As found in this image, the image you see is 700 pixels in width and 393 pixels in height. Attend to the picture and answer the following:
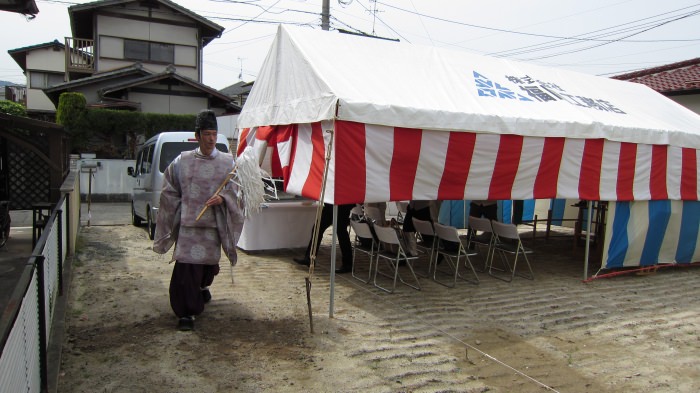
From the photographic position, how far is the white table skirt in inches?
277

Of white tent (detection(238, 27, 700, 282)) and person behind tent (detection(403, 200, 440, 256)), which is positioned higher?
white tent (detection(238, 27, 700, 282))

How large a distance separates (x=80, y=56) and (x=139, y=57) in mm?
2499

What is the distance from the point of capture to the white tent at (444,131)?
468 centimetres

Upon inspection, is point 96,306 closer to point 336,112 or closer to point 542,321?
point 336,112

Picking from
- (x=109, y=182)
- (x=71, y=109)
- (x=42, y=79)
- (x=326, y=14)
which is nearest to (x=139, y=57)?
(x=71, y=109)

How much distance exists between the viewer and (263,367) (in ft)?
11.3

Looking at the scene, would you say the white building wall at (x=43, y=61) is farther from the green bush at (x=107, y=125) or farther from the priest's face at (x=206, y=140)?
the priest's face at (x=206, y=140)

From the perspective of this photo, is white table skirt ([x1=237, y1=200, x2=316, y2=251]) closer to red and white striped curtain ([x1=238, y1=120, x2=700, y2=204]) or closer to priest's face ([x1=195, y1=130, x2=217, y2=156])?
red and white striped curtain ([x1=238, y1=120, x2=700, y2=204])

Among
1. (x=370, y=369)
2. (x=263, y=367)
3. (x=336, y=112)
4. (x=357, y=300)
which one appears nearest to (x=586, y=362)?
(x=370, y=369)

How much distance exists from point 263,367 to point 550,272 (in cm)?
487

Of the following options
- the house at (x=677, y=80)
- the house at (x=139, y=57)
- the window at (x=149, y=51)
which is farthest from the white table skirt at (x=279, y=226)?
the window at (x=149, y=51)

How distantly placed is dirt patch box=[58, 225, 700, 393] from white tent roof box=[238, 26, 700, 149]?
1.84m

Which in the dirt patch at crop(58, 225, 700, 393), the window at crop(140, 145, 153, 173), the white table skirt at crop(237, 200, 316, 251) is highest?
the window at crop(140, 145, 153, 173)

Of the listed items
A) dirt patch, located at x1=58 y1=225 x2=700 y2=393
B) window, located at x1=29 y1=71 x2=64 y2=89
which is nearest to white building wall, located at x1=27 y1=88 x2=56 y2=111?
window, located at x1=29 y1=71 x2=64 y2=89
